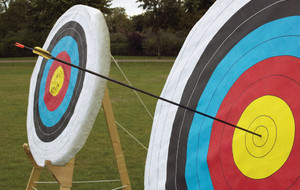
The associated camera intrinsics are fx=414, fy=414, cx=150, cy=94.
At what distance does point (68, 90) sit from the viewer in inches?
100

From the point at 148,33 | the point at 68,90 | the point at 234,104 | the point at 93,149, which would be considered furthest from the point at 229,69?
the point at 148,33

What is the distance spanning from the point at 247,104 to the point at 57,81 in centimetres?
171

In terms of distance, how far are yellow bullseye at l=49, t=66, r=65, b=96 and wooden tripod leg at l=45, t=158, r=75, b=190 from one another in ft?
2.00

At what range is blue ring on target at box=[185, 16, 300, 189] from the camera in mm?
1262

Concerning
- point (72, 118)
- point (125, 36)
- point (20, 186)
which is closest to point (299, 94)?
point (72, 118)

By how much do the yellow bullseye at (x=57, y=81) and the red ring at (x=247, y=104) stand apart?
1496 mm

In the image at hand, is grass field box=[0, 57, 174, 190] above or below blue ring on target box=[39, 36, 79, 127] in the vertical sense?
below

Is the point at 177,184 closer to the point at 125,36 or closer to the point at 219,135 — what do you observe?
the point at 219,135

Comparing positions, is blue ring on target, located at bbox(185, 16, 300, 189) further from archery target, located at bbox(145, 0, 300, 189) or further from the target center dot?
the target center dot

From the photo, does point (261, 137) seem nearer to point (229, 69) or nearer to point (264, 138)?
point (264, 138)

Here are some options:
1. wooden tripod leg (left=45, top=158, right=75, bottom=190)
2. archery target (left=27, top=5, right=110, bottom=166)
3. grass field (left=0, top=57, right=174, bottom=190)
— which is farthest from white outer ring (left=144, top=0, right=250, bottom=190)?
grass field (left=0, top=57, right=174, bottom=190)

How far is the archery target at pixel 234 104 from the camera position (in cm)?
120

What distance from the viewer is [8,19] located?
121 feet

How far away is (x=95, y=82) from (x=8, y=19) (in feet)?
123
